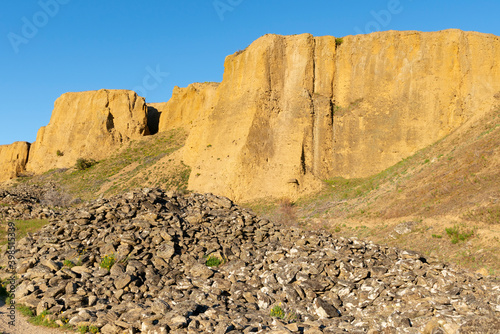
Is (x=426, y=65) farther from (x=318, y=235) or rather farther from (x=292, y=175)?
(x=318, y=235)

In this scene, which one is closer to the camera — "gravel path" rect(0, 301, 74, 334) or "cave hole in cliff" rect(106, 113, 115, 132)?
"gravel path" rect(0, 301, 74, 334)

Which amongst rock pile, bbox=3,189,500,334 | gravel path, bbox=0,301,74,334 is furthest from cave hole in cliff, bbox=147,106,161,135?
gravel path, bbox=0,301,74,334

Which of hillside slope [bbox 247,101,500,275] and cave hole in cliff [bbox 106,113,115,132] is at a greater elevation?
cave hole in cliff [bbox 106,113,115,132]

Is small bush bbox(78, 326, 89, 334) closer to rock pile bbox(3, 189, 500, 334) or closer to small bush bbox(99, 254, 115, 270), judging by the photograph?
rock pile bbox(3, 189, 500, 334)

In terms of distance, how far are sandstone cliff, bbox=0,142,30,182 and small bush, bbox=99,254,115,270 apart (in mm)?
51720

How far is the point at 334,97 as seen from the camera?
107 ft

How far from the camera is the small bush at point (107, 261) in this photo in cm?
1255

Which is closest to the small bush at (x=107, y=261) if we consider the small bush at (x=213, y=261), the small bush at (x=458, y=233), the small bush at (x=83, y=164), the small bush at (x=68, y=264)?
the small bush at (x=68, y=264)

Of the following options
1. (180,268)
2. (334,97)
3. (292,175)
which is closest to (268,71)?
(334,97)

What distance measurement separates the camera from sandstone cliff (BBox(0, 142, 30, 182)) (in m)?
55.8

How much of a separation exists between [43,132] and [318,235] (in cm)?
5579

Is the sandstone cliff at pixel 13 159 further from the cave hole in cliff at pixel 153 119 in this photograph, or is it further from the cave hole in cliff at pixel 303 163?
the cave hole in cliff at pixel 303 163

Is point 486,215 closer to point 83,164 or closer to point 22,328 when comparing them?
point 22,328

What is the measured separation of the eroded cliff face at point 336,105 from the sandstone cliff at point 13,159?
37.8 metres
